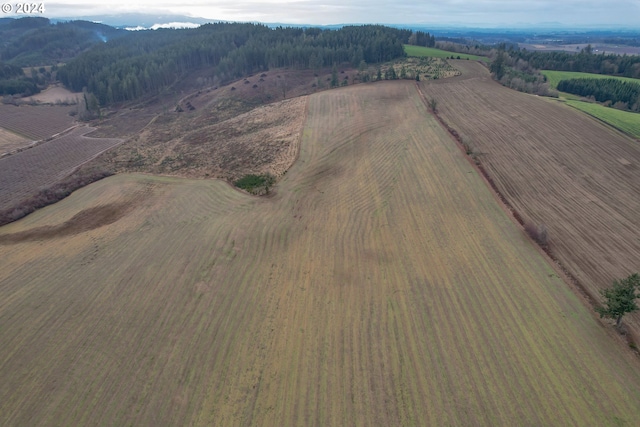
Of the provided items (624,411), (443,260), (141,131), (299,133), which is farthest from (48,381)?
(141,131)

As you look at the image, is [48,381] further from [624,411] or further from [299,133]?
[299,133]

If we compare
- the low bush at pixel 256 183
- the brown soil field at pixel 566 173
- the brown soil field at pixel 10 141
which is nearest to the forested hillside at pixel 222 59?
the brown soil field at pixel 10 141

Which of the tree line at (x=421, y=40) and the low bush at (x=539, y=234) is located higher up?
the tree line at (x=421, y=40)

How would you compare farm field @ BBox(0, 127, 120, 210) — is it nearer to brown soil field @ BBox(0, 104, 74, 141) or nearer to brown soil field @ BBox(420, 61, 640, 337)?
brown soil field @ BBox(0, 104, 74, 141)

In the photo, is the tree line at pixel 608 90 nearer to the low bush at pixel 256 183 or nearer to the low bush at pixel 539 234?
the low bush at pixel 539 234

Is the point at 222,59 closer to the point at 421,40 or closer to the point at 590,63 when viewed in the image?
the point at 421,40

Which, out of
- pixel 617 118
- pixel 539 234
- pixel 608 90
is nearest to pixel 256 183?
pixel 539 234
